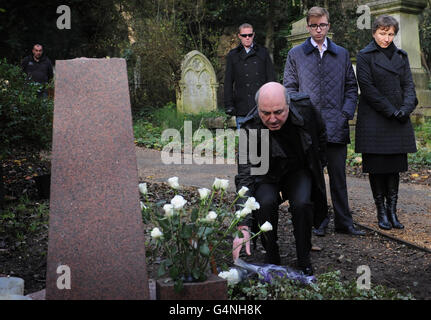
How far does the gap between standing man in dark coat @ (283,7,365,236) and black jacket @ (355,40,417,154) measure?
0.16 meters

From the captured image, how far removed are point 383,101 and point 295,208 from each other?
6.48 ft

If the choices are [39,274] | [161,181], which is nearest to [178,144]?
[161,181]

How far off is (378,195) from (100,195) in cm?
326

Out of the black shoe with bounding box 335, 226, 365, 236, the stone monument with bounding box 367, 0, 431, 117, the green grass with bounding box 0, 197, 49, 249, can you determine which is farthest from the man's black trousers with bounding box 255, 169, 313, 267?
the stone monument with bounding box 367, 0, 431, 117

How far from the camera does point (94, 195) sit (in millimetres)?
3021

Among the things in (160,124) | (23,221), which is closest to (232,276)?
(23,221)

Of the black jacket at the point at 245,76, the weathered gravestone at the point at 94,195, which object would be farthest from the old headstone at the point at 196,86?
the weathered gravestone at the point at 94,195

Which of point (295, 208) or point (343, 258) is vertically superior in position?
point (295, 208)

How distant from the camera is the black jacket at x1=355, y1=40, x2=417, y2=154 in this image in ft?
17.4

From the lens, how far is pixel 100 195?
9.93 ft

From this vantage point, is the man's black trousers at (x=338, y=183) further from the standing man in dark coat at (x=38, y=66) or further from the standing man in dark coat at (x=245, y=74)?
the standing man in dark coat at (x=38, y=66)

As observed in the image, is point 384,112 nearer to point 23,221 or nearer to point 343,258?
point 343,258

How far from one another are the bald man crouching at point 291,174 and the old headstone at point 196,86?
11.8m

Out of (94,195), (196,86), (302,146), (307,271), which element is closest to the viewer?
(94,195)
